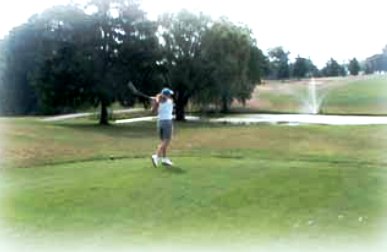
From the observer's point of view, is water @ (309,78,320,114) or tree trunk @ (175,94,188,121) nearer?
water @ (309,78,320,114)

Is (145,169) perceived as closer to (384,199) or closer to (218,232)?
(218,232)

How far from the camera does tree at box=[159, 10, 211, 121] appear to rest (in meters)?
29.8

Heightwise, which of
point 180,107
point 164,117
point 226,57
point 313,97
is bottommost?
point 180,107

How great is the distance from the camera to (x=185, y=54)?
3031 centimetres

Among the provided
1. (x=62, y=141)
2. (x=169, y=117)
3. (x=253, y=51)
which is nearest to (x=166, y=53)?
(x=253, y=51)

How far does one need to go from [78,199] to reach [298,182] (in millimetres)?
2098

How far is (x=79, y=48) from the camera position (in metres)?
25.9

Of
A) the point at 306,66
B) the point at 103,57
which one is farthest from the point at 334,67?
the point at 103,57

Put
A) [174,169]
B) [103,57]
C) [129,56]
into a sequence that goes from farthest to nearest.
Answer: [129,56], [103,57], [174,169]

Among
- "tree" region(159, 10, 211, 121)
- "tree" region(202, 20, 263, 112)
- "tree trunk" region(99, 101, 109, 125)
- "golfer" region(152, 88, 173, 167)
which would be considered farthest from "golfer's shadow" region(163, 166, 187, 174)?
"tree" region(159, 10, 211, 121)

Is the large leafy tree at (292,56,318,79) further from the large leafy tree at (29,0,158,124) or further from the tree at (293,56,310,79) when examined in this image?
the large leafy tree at (29,0,158,124)

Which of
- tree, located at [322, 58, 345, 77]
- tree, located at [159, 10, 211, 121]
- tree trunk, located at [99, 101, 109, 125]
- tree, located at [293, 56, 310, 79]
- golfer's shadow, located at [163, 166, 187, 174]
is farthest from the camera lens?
tree, located at [159, 10, 211, 121]

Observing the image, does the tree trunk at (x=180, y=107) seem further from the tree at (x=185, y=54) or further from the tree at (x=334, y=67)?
the tree at (x=334, y=67)

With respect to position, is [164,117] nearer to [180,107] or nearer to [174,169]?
[174,169]
